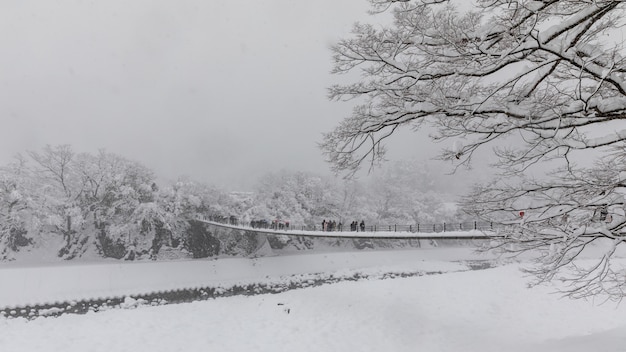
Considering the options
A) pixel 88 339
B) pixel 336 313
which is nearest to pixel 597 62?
pixel 336 313

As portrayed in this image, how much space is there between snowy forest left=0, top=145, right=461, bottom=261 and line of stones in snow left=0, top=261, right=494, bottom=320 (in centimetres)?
972

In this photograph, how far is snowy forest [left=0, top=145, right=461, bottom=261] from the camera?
29.6 meters

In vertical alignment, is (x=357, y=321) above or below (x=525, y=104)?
below

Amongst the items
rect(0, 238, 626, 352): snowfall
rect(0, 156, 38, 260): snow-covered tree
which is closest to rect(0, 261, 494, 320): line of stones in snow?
rect(0, 238, 626, 352): snowfall

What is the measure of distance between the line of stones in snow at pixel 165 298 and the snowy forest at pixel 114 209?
9716mm

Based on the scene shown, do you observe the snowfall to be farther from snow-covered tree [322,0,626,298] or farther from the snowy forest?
the snowy forest

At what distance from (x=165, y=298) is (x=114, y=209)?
47.9ft

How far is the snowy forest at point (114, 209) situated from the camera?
29.6m

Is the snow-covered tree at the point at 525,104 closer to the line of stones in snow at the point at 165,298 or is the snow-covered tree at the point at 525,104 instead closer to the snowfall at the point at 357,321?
the snowfall at the point at 357,321

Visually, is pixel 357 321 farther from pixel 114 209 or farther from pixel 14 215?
pixel 14 215

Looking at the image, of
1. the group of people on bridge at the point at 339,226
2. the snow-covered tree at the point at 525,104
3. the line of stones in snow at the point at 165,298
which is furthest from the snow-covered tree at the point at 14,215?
the snow-covered tree at the point at 525,104

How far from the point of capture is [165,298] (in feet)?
67.4

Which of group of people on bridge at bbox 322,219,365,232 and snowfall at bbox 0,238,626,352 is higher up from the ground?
group of people on bridge at bbox 322,219,365,232

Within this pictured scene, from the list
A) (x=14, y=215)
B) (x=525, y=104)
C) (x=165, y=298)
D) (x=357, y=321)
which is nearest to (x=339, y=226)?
(x=165, y=298)
